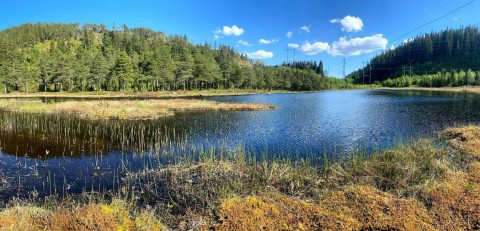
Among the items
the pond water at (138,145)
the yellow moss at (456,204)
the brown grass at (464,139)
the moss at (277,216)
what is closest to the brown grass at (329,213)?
the moss at (277,216)

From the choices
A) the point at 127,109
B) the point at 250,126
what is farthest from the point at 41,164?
the point at 127,109

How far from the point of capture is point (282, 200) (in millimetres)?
11555

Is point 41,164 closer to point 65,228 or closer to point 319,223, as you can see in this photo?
point 65,228

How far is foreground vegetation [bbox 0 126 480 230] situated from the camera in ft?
31.6

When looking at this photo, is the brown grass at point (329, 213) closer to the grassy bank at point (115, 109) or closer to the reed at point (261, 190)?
the reed at point (261, 190)

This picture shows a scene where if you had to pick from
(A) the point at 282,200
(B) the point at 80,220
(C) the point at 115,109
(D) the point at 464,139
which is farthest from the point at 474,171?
(C) the point at 115,109

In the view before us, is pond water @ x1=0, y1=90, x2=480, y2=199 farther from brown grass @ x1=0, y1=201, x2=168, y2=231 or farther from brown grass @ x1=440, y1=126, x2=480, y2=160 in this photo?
brown grass @ x1=0, y1=201, x2=168, y2=231

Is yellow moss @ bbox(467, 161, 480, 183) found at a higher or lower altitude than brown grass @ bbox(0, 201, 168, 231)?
lower

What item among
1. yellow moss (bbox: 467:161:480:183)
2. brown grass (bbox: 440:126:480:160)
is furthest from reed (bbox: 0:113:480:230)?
brown grass (bbox: 440:126:480:160)

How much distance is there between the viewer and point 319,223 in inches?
384

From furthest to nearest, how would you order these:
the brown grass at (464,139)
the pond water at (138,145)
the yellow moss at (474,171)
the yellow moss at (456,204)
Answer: the brown grass at (464,139), the pond water at (138,145), the yellow moss at (474,171), the yellow moss at (456,204)

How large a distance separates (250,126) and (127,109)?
20.4 meters

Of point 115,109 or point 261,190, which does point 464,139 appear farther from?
point 115,109

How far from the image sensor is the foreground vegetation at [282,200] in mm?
9625
